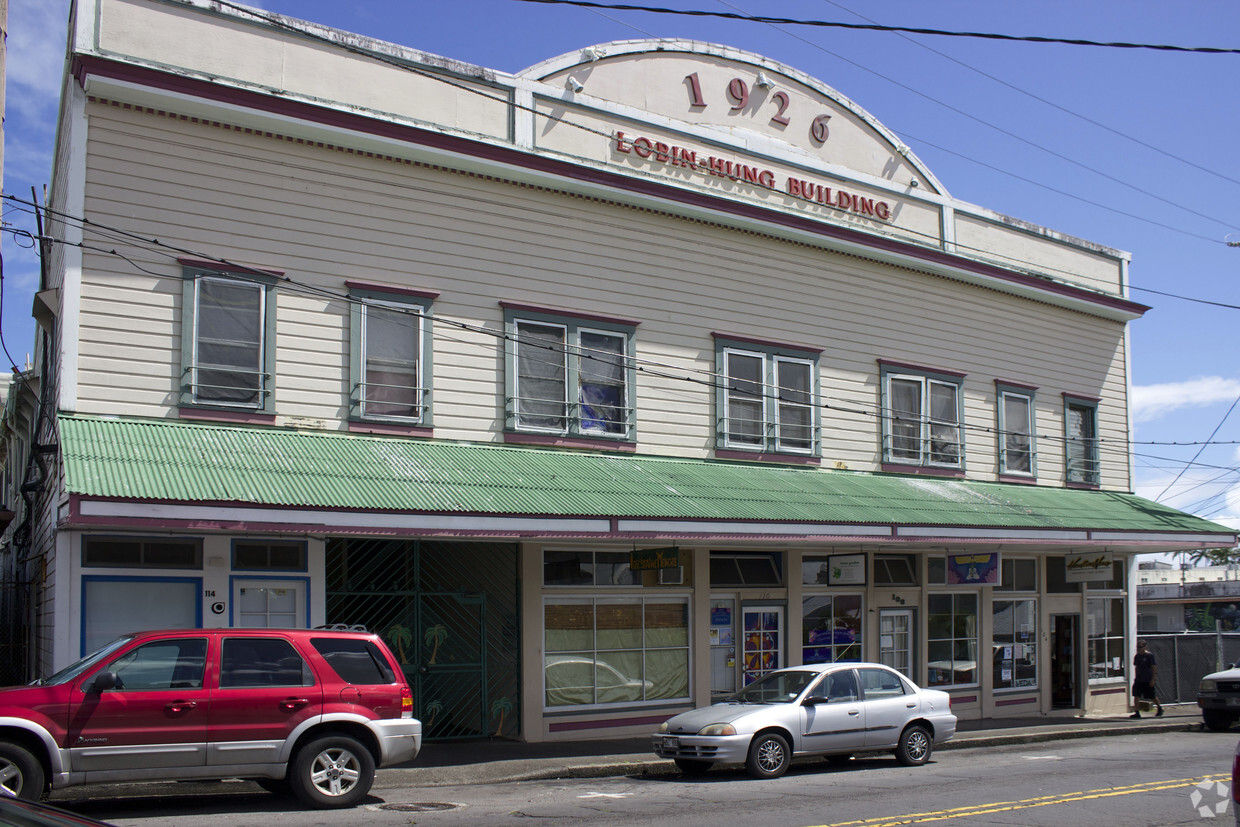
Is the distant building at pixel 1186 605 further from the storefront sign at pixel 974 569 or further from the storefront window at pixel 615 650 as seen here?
the storefront window at pixel 615 650

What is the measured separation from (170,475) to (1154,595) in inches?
1951

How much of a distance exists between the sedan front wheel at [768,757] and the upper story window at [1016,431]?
11197 mm

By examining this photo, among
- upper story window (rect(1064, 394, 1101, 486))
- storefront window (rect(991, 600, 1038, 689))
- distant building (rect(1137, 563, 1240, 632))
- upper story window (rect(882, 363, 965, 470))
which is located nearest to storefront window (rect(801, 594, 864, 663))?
upper story window (rect(882, 363, 965, 470))

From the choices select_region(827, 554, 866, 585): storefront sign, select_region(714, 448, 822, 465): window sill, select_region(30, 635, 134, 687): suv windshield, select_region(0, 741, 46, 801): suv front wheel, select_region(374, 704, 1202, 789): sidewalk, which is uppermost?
select_region(714, 448, 822, 465): window sill

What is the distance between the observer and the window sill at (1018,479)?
2294 centimetres

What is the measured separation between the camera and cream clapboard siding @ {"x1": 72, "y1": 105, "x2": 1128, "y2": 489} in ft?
45.7

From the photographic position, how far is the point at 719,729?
43.9ft

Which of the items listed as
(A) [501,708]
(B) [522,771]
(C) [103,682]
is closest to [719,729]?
(B) [522,771]

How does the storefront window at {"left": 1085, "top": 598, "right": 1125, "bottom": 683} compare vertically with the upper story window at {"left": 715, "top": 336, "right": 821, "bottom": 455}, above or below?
below

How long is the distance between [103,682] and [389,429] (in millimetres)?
6147

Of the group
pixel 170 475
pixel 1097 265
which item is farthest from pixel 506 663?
pixel 1097 265

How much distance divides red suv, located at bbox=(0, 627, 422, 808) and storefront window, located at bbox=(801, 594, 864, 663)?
9.98 metres

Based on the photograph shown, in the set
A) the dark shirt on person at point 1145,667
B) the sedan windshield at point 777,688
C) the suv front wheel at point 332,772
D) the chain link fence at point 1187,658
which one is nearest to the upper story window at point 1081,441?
the dark shirt on person at point 1145,667

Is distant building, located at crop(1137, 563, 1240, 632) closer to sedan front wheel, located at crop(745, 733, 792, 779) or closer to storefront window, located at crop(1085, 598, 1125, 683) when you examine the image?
storefront window, located at crop(1085, 598, 1125, 683)
